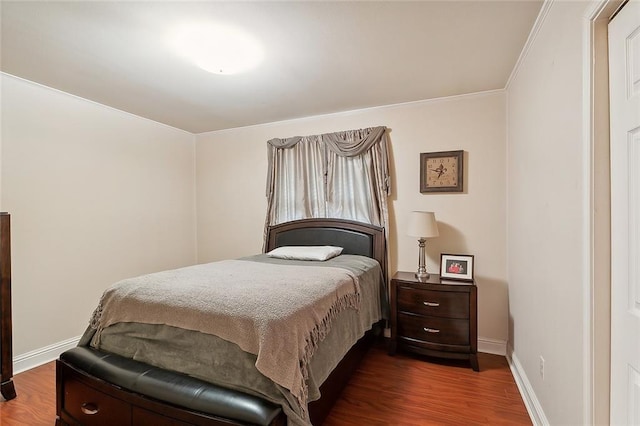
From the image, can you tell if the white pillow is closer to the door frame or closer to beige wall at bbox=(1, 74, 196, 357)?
beige wall at bbox=(1, 74, 196, 357)

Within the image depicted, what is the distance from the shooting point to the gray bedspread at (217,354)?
4.59ft

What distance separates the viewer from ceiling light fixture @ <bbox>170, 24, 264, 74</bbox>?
6.19ft

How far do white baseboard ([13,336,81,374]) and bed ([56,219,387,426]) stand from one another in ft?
3.89

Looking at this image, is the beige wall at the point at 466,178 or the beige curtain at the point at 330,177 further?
the beige curtain at the point at 330,177

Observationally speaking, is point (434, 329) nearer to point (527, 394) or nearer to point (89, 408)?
point (527, 394)

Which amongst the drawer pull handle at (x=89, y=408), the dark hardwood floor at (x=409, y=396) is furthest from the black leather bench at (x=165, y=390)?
→ the dark hardwood floor at (x=409, y=396)

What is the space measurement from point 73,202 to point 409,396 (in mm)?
3469

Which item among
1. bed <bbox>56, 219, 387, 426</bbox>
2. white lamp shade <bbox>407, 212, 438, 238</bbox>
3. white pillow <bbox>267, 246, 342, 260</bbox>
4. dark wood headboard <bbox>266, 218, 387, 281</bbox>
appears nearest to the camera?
bed <bbox>56, 219, 387, 426</bbox>

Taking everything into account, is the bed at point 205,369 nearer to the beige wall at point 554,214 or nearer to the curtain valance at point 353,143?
the beige wall at point 554,214

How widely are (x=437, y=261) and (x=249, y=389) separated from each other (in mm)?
2255

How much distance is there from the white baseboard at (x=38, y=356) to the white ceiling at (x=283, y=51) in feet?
7.83

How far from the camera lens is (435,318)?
262cm

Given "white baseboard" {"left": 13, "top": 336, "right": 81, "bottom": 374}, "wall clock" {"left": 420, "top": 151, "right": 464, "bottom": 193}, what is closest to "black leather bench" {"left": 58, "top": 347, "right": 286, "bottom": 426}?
"white baseboard" {"left": 13, "top": 336, "right": 81, "bottom": 374}

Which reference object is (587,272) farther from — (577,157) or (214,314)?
(214,314)
